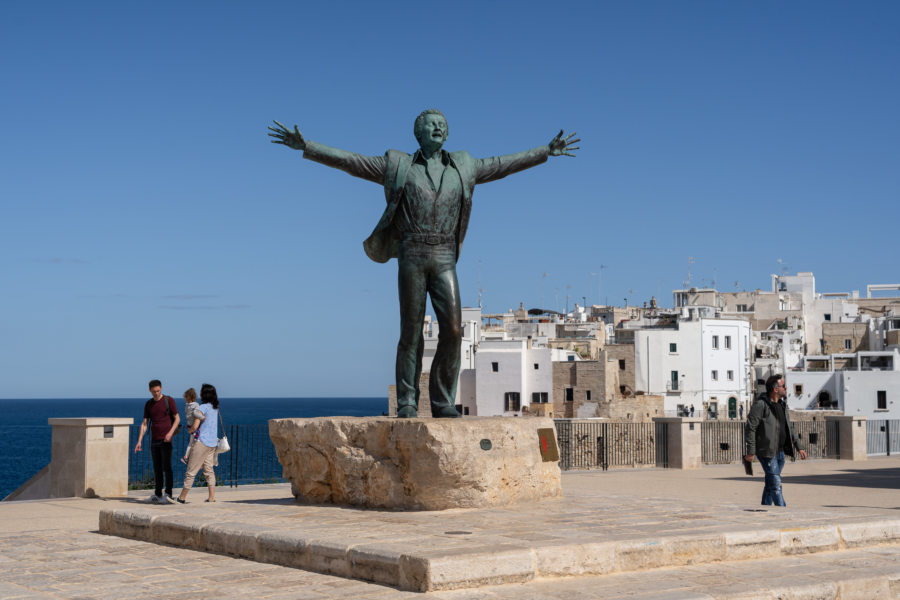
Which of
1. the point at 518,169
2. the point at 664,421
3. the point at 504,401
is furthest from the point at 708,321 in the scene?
the point at 518,169

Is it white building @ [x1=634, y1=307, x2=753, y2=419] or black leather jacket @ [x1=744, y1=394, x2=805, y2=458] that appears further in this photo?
white building @ [x1=634, y1=307, x2=753, y2=419]

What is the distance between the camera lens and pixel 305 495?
31.7 feet

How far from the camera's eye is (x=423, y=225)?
9.52 meters

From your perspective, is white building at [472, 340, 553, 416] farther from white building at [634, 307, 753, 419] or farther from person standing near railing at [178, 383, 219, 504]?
person standing near railing at [178, 383, 219, 504]

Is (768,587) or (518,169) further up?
(518,169)

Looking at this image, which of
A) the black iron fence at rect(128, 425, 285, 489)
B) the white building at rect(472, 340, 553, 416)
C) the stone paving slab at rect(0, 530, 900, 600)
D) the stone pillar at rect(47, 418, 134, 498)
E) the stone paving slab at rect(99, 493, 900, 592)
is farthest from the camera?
the white building at rect(472, 340, 553, 416)

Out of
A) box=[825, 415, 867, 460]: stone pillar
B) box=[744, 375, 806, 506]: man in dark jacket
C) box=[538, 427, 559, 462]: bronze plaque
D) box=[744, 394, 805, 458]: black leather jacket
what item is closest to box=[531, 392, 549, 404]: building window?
box=[825, 415, 867, 460]: stone pillar

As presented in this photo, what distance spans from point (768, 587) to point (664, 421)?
51.5ft

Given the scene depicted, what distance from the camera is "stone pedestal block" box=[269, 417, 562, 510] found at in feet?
27.9

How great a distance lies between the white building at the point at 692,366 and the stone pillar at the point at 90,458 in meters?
62.9

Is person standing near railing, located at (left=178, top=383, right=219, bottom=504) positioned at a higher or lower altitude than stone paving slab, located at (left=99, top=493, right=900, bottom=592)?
higher

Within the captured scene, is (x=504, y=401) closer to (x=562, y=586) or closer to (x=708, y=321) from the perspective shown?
(x=708, y=321)

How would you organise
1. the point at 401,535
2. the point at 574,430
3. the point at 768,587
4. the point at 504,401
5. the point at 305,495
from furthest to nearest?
the point at 504,401
the point at 574,430
the point at 305,495
the point at 401,535
the point at 768,587

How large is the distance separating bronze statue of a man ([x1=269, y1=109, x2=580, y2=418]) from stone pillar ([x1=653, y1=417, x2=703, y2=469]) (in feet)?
40.8
